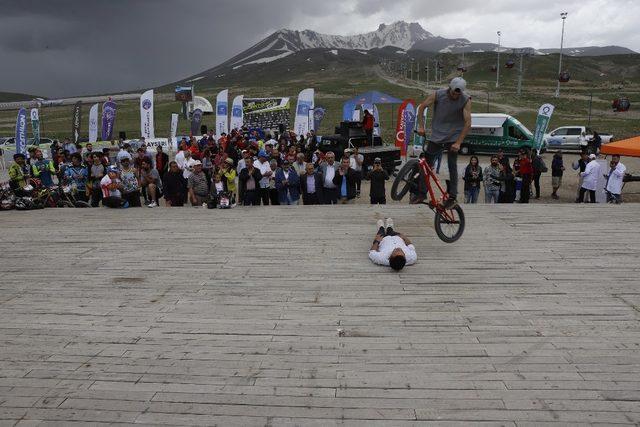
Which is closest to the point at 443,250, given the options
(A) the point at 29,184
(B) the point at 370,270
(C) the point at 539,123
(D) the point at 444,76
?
(B) the point at 370,270

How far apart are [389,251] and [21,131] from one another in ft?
84.9

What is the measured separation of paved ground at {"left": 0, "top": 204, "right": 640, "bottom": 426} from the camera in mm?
3625

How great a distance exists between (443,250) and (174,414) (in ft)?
16.4

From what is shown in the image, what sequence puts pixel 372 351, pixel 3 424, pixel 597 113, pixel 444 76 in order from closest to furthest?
1. pixel 3 424
2. pixel 372 351
3. pixel 597 113
4. pixel 444 76

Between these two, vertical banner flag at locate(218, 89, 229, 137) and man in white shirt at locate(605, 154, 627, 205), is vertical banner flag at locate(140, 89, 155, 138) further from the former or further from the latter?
man in white shirt at locate(605, 154, 627, 205)

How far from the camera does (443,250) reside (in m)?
7.43

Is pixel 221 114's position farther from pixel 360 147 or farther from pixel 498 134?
pixel 498 134

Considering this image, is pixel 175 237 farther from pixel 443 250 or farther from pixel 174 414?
pixel 174 414

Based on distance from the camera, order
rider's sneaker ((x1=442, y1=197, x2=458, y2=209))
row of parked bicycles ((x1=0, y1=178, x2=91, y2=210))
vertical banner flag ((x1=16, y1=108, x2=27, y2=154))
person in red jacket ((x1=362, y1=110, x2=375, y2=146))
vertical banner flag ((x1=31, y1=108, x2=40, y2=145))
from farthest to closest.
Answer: vertical banner flag ((x1=31, y1=108, x2=40, y2=145)) → vertical banner flag ((x1=16, y1=108, x2=27, y2=154)) → person in red jacket ((x1=362, y1=110, x2=375, y2=146)) → row of parked bicycles ((x1=0, y1=178, x2=91, y2=210)) → rider's sneaker ((x1=442, y1=197, x2=458, y2=209))

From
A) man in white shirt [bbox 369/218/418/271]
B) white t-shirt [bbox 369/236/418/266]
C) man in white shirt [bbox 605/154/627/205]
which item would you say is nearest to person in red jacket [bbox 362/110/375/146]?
man in white shirt [bbox 605/154/627/205]

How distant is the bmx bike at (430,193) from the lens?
7133 mm

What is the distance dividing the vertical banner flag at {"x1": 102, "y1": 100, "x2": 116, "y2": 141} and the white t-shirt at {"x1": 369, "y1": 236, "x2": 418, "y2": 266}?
81.8ft

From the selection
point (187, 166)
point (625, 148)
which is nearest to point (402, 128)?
point (625, 148)

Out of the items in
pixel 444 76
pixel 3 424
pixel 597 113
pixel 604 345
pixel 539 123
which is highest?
pixel 444 76
